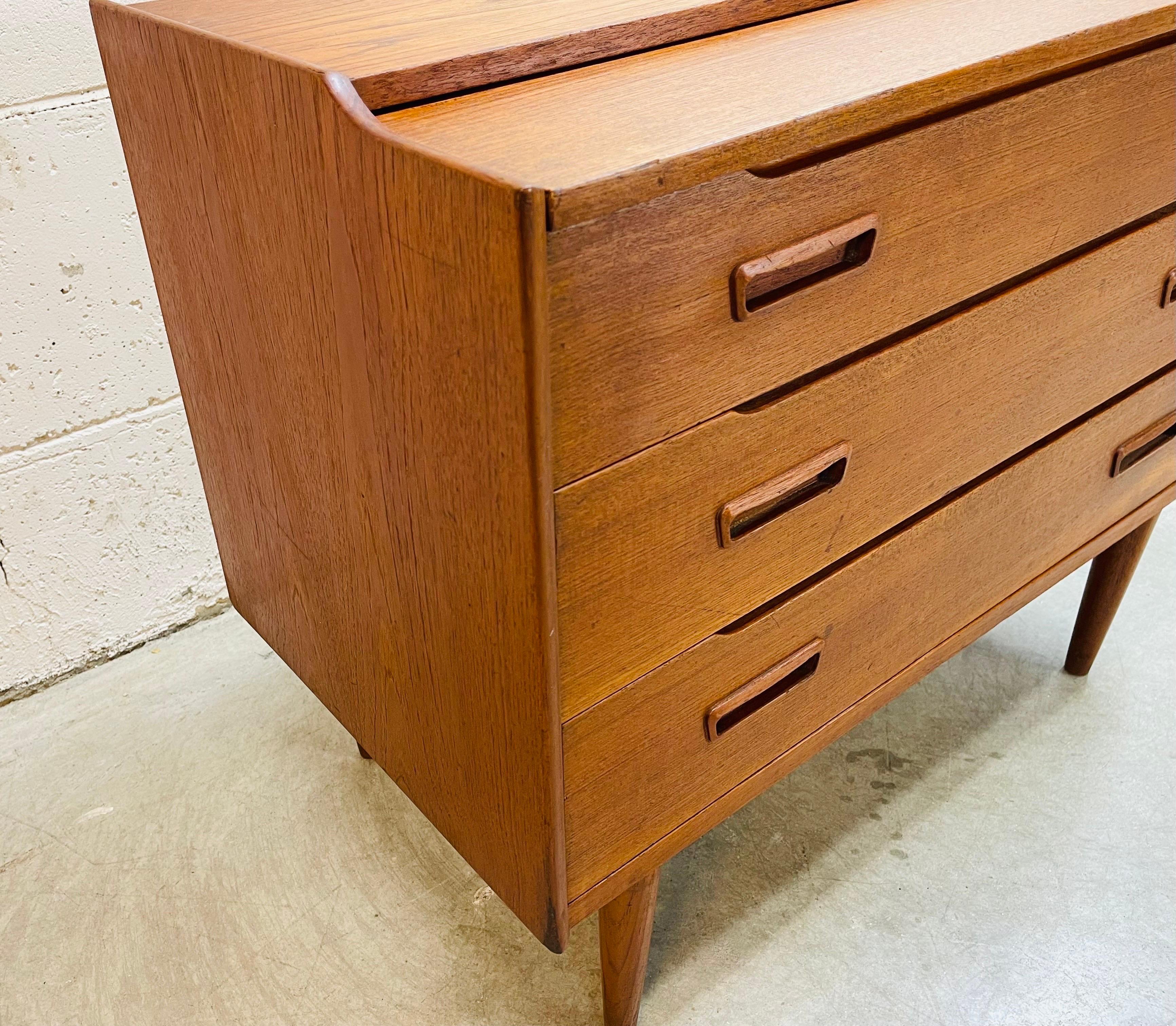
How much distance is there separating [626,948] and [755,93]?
74cm

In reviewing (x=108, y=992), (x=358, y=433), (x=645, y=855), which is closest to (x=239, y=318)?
(x=358, y=433)

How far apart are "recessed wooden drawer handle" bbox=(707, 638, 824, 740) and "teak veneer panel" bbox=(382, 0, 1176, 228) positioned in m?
0.43

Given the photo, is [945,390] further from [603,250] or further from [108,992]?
[108,992]

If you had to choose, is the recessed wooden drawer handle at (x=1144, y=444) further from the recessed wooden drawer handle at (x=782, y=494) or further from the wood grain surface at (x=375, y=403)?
the wood grain surface at (x=375, y=403)

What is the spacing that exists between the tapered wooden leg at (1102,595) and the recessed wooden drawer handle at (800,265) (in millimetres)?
776

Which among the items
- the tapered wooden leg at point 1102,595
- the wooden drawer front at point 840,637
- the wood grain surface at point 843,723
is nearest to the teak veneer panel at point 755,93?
the wooden drawer front at point 840,637

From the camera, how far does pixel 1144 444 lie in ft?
3.97

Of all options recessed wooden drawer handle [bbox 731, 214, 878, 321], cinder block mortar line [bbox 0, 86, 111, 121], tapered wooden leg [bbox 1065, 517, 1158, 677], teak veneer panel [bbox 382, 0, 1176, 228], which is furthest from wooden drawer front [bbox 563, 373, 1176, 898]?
cinder block mortar line [bbox 0, 86, 111, 121]

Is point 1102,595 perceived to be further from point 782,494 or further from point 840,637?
point 782,494

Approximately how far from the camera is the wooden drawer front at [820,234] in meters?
0.64

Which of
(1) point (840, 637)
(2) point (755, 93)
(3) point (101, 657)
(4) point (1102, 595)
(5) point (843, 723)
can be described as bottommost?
(3) point (101, 657)

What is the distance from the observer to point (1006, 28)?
0.84 m

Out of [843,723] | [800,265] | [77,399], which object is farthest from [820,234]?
[77,399]

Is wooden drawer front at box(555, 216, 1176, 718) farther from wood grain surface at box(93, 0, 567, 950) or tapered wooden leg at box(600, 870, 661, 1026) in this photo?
tapered wooden leg at box(600, 870, 661, 1026)
